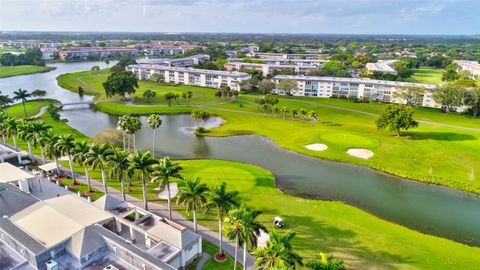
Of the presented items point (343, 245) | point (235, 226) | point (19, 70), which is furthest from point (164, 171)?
point (19, 70)

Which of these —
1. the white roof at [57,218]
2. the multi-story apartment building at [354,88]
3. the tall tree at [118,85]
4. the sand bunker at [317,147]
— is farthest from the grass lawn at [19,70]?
the white roof at [57,218]

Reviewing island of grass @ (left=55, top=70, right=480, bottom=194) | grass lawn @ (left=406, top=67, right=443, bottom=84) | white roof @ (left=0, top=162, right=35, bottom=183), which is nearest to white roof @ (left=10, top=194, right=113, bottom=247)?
white roof @ (left=0, top=162, right=35, bottom=183)

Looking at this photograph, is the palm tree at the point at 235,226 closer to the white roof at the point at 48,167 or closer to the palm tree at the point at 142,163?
the palm tree at the point at 142,163

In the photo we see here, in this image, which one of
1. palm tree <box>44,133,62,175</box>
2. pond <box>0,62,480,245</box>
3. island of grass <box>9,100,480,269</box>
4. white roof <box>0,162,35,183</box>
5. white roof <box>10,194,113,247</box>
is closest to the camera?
white roof <box>10,194,113,247</box>

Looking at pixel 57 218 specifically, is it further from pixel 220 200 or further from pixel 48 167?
pixel 48 167

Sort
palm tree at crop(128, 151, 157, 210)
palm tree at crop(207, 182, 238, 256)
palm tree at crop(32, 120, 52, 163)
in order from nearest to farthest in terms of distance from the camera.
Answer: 1. palm tree at crop(207, 182, 238, 256)
2. palm tree at crop(128, 151, 157, 210)
3. palm tree at crop(32, 120, 52, 163)

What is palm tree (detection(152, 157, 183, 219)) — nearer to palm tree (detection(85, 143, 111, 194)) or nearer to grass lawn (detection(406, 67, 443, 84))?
palm tree (detection(85, 143, 111, 194))
